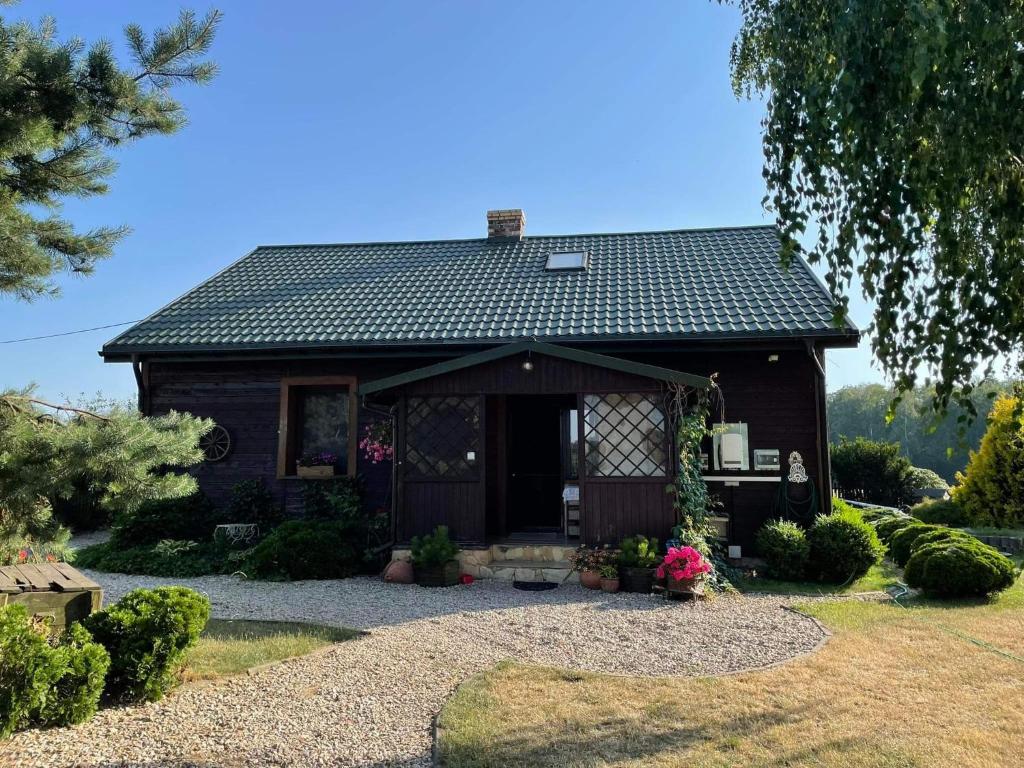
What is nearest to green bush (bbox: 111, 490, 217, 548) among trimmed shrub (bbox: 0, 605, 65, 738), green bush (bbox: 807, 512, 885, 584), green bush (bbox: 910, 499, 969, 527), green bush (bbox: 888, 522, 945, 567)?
trimmed shrub (bbox: 0, 605, 65, 738)

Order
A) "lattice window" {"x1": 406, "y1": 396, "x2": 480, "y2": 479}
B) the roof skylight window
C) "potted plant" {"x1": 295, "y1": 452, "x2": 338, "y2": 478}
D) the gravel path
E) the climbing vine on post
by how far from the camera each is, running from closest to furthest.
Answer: the gravel path < the climbing vine on post < "lattice window" {"x1": 406, "y1": 396, "x2": 480, "y2": 479} < "potted plant" {"x1": 295, "y1": 452, "x2": 338, "y2": 478} < the roof skylight window

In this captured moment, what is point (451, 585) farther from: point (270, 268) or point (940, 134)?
point (270, 268)

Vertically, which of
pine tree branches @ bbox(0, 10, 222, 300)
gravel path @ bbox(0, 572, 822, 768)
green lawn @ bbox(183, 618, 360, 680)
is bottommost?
gravel path @ bbox(0, 572, 822, 768)

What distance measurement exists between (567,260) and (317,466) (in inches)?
237

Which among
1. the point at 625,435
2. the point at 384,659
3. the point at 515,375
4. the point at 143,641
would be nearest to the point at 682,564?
the point at 625,435

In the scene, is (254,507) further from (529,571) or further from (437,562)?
(529,571)

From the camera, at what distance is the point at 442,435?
8930mm

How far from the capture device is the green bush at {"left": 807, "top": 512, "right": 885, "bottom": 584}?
8.39 meters

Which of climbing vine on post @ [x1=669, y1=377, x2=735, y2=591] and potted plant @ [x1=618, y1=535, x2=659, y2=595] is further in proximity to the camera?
climbing vine on post @ [x1=669, y1=377, x2=735, y2=591]

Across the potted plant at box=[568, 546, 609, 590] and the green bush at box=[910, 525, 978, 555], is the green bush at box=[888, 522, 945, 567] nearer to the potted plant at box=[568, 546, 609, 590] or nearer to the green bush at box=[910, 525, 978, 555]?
the green bush at box=[910, 525, 978, 555]

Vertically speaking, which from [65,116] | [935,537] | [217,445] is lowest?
[935,537]

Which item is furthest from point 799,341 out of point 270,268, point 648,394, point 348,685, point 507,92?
point 270,268

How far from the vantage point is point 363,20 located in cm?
870

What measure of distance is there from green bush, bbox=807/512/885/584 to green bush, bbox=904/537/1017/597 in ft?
3.08
